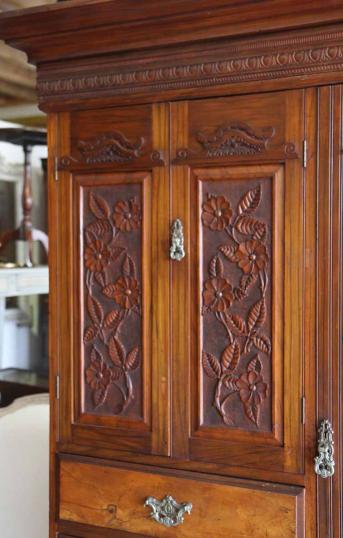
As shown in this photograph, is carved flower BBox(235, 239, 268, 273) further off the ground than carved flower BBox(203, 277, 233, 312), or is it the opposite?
carved flower BBox(235, 239, 268, 273)

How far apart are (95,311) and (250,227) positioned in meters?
0.41

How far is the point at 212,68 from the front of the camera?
131 centimetres

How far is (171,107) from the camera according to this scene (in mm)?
1361

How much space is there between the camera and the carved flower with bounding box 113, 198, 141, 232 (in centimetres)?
140

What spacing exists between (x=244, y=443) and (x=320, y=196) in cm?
52

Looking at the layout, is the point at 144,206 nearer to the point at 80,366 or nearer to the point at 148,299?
the point at 148,299

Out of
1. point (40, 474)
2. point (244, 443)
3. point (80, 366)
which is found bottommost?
point (40, 474)

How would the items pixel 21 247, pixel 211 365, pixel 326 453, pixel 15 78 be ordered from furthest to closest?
pixel 21 247
pixel 15 78
pixel 211 365
pixel 326 453

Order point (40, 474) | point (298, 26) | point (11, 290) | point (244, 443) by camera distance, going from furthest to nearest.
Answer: point (11, 290)
point (40, 474)
point (244, 443)
point (298, 26)

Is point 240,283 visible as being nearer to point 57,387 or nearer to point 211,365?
point 211,365

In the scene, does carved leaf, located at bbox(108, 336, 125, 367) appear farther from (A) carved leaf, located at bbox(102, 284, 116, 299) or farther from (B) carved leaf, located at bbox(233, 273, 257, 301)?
(B) carved leaf, located at bbox(233, 273, 257, 301)

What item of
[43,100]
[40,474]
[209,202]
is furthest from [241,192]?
[40,474]

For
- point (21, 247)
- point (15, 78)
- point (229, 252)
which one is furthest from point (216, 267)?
point (21, 247)

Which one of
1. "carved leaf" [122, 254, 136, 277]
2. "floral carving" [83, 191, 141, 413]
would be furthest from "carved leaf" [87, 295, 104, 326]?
"carved leaf" [122, 254, 136, 277]
